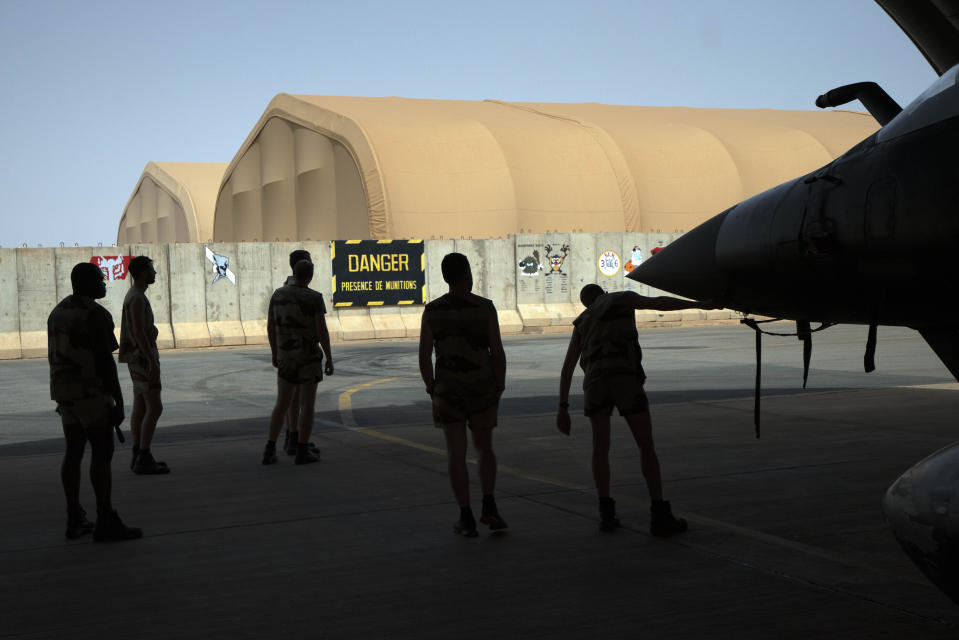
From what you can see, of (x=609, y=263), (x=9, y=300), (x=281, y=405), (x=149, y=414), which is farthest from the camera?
(x=609, y=263)

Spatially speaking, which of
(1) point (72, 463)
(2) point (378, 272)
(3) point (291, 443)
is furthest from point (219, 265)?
(1) point (72, 463)

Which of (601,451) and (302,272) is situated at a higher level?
(302,272)

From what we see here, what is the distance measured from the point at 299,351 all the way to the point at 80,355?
3083 mm

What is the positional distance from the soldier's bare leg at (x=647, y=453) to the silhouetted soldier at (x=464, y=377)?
959mm

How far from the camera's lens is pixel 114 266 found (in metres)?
28.7

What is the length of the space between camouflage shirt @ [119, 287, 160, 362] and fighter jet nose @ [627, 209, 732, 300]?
175 inches

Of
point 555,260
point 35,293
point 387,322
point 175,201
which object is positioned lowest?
point 387,322

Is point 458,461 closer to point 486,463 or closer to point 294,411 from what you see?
point 486,463

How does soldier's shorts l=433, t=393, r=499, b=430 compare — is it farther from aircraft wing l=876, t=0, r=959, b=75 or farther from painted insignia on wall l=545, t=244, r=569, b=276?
painted insignia on wall l=545, t=244, r=569, b=276

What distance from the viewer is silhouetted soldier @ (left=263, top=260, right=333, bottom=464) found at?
382 inches

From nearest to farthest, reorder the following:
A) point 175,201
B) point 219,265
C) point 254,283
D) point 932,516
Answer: point 932,516 < point 219,265 < point 254,283 < point 175,201

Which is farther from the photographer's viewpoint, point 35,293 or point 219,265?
point 219,265

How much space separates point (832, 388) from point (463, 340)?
9677mm

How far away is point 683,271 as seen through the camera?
7.66 m
